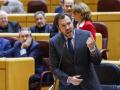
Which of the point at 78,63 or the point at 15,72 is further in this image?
the point at 15,72

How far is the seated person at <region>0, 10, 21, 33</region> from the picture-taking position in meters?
7.21

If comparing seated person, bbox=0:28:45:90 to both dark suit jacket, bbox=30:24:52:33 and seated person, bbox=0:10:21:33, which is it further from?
seated person, bbox=0:10:21:33

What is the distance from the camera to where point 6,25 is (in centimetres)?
734

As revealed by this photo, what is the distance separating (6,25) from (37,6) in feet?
6.22

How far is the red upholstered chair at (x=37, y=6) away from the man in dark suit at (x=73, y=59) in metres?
5.03

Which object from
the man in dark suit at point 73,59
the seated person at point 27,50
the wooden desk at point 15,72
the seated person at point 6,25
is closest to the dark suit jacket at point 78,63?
the man in dark suit at point 73,59

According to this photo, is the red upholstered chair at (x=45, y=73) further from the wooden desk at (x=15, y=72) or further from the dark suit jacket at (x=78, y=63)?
the dark suit jacket at (x=78, y=63)

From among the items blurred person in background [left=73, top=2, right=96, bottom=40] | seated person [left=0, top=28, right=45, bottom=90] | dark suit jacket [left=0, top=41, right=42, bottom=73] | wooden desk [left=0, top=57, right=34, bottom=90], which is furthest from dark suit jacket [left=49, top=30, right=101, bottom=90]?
dark suit jacket [left=0, top=41, right=42, bottom=73]

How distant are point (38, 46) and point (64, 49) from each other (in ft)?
7.13

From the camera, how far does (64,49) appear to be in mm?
3990

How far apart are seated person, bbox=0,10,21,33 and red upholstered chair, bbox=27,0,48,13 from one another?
1.63 m

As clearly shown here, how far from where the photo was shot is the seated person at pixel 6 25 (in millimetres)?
7211

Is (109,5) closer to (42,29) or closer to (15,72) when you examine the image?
(42,29)

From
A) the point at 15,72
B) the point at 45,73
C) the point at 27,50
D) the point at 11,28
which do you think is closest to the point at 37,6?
the point at 11,28
